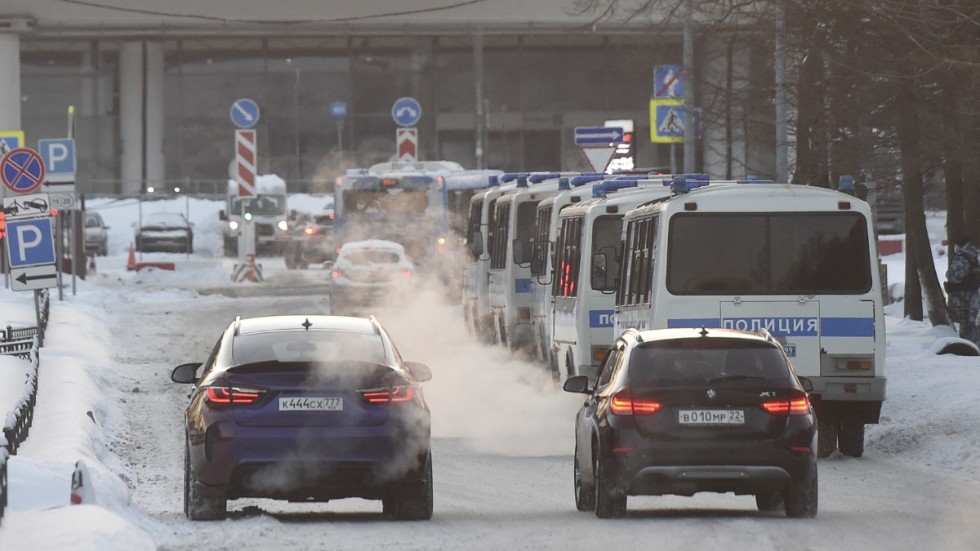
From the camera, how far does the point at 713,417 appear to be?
499 inches

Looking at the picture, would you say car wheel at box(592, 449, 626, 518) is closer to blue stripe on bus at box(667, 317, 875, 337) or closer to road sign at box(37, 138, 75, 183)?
blue stripe on bus at box(667, 317, 875, 337)

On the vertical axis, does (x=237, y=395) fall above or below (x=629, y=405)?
above

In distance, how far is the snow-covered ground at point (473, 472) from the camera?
11.7 metres

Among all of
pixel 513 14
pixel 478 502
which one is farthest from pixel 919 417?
pixel 513 14

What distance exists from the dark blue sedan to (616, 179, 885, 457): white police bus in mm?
5100

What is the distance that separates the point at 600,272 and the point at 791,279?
10.1 feet

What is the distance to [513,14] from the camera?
6028 cm

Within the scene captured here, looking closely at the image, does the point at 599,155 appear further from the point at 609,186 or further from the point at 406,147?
the point at 406,147

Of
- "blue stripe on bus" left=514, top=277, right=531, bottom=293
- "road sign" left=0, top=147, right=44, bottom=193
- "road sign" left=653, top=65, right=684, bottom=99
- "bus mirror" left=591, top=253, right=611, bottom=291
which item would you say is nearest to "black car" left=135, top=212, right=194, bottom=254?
"road sign" left=653, top=65, right=684, bottom=99

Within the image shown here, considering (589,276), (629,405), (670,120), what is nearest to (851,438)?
(589,276)

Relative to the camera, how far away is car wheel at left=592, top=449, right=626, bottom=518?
12.9m

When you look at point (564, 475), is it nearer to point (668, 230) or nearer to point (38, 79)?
point (668, 230)

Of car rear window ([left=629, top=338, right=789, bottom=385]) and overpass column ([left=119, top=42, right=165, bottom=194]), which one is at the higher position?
overpass column ([left=119, top=42, right=165, bottom=194])

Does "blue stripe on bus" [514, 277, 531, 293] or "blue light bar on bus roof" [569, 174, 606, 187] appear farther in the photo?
"blue stripe on bus" [514, 277, 531, 293]
